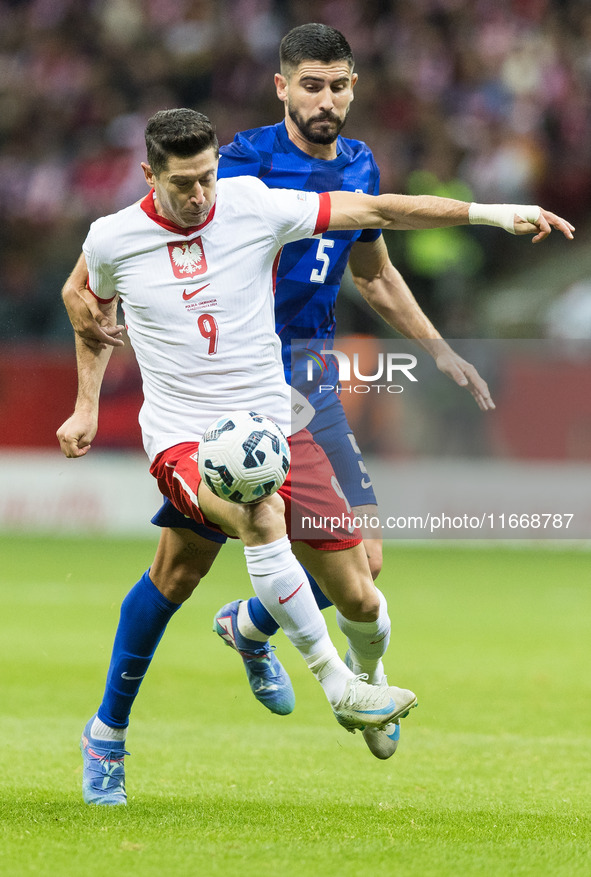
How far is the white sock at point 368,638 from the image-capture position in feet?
15.9

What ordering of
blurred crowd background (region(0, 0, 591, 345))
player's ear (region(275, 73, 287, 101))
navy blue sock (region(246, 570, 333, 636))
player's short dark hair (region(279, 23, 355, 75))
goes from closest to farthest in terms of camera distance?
player's short dark hair (region(279, 23, 355, 75))
player's ear (region(275, 73, 287, 101))
navy blue sock (region(246, 570, 333, 636))
blurred crowd background (region(0, 0, 591, 345))

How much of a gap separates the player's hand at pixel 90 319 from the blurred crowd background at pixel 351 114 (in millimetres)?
9115

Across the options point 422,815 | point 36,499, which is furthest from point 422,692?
point 36,499

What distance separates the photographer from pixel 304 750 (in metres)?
5.82

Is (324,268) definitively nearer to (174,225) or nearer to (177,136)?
(174,225)

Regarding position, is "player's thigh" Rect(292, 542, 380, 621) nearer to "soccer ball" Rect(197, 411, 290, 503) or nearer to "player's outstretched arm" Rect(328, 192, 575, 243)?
"soccer ball" Rect(197, 411, 290, 503)

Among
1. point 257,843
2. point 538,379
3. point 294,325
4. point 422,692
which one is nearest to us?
point 257,843

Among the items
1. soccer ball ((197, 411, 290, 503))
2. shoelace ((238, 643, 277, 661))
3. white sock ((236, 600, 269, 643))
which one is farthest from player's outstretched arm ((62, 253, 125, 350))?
shoelace ((238, 643, 277, 661))

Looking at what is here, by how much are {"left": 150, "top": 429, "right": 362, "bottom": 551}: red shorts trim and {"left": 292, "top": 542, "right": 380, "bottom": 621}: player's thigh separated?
1.2 inches

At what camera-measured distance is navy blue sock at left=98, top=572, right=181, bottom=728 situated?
4902 millimetres

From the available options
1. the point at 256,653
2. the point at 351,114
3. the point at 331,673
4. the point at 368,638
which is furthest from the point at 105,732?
the point at 351,114

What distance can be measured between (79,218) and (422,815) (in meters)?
11.8

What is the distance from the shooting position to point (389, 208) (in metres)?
4.32

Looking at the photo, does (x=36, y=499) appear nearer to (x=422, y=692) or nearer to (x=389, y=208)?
(x=422, y=692)
